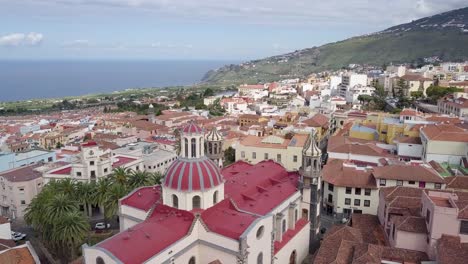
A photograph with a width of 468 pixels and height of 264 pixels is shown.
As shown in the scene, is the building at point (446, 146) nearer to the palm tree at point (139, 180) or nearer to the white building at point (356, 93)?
the palm tree at point (139, 180)

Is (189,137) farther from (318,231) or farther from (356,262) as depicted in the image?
(318,231)

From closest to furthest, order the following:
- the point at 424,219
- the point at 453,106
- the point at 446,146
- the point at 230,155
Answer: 1. the point at 424,219
2. the point at 446,146
3. the point at 230,155
4. the point at 453,106

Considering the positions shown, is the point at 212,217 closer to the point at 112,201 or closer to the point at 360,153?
the point at 112,201

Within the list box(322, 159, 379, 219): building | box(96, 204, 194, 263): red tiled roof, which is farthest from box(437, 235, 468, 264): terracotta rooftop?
box(96, 204, 194, 263): red tiled roof

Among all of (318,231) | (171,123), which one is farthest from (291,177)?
(171,123)

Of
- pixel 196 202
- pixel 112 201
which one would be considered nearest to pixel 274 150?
pixel 112 201

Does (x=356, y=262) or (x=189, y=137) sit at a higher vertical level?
(x=189, y=137)
